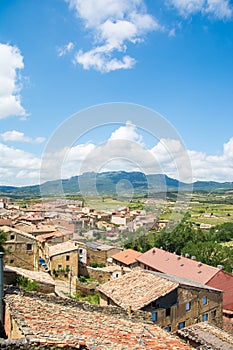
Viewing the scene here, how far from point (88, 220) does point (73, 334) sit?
143 ft

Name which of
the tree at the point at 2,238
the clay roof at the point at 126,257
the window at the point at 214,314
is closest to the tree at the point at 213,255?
the clay roof at the point at 126,257

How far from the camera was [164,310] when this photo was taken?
1219cm

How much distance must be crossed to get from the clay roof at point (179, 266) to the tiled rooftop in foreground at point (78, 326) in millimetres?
15145

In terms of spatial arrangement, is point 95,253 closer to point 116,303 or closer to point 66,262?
point 66,262

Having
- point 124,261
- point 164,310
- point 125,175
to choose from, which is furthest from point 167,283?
point 124,261

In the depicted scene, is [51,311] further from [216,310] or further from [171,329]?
[216,310]

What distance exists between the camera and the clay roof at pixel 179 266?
21866mm

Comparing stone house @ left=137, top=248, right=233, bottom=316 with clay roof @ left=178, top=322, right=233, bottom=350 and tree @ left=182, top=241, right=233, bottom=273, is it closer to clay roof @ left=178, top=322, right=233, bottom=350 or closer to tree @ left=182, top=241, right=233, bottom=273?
tree @ left=182, top=241, right=233, bottom=273

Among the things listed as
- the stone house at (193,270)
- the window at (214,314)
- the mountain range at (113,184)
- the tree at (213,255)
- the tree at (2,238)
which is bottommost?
the tree at (213,255)

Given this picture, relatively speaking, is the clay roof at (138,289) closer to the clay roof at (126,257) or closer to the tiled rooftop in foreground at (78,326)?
the tiled rooftop in foreground at (78,326)

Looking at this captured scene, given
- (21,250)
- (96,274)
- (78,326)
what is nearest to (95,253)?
(96,274)

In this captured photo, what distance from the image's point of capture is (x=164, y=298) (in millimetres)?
12008

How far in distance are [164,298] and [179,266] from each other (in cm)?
1359

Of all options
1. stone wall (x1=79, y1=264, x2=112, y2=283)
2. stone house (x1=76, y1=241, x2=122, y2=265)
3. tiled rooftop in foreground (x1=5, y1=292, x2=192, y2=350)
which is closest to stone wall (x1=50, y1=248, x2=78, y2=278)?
stone wall (x1=79, y1=264, x2=112, y2=283)
